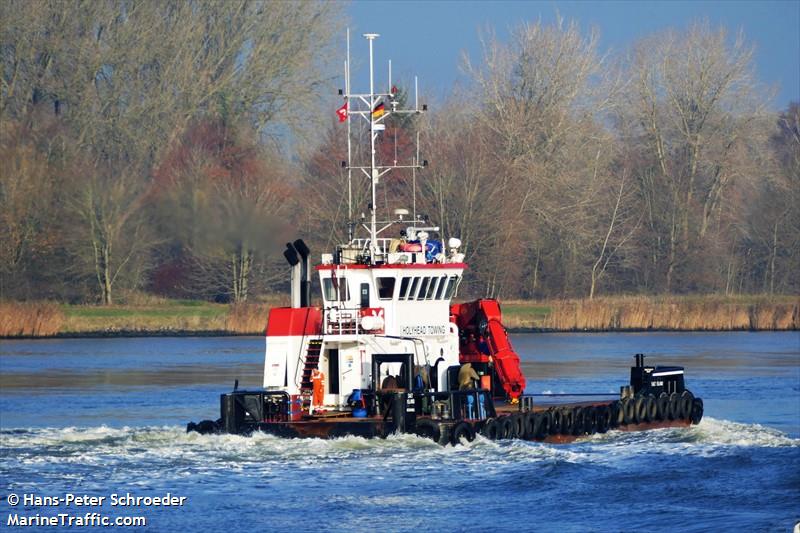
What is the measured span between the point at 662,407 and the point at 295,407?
30.3 feet

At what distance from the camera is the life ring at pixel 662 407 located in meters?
35.3

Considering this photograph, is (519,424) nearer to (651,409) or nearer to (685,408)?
(651,409)

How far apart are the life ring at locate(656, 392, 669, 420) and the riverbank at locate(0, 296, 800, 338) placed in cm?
2831

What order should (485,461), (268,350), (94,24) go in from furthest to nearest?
(94,24) < (268,350) < (485,461)

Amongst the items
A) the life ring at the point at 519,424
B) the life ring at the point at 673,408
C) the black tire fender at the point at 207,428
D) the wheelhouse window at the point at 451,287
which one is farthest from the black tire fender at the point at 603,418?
the black tire fender at the point at 207,428

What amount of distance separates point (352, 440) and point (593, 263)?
164 feet

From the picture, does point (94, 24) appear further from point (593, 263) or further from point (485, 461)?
point (485, 461)

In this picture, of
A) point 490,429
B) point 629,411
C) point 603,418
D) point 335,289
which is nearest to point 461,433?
point 490,429

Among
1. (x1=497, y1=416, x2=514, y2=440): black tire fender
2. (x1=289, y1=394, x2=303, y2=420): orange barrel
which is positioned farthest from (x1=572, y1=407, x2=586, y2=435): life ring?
(x1=289, y1=394, x2=303, y2=420): orange barrel

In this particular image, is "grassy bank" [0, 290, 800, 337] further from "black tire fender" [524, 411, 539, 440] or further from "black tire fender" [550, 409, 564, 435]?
"black tire fender" [524, 411, 539, 440]

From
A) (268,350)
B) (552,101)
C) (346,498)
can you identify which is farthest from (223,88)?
(346,498)

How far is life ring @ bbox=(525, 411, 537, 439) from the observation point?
31391mm

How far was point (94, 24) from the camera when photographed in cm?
7400

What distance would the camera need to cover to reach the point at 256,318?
62.5 metres
